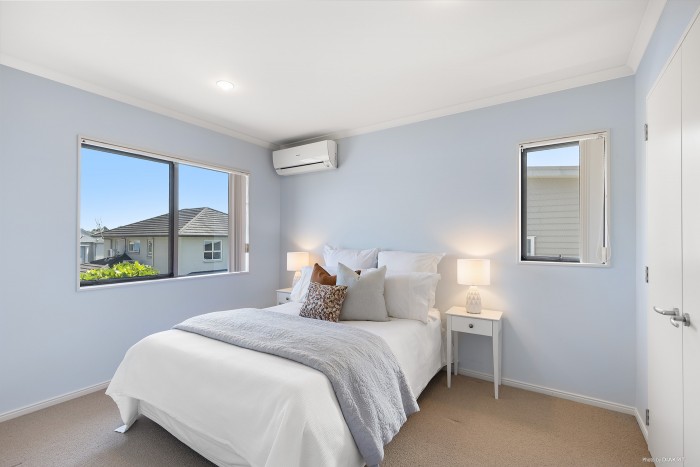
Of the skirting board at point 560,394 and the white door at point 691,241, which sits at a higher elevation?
the white door at point 691,241

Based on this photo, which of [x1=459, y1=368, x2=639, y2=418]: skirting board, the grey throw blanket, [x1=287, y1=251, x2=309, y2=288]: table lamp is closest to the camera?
the grey throw blanket

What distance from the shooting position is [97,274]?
279cm

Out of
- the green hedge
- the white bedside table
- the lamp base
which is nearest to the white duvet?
the white bedside table

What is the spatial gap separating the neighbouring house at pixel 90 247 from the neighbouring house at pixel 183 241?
0.05 m

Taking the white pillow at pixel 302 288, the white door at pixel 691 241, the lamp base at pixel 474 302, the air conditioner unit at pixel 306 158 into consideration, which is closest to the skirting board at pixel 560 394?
the lamp base at pixel 474 302

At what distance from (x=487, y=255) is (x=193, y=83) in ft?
9.78

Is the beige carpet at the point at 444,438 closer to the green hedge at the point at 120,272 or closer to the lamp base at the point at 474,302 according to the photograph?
the lamp base at the point at 474,302

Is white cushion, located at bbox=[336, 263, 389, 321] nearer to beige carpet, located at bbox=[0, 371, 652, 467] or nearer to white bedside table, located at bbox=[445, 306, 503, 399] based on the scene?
white bedside table, located at bbox=[445, 306, 503, 399]

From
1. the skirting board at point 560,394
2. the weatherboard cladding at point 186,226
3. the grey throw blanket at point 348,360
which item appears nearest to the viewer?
the grey throw blanket at point 348,360

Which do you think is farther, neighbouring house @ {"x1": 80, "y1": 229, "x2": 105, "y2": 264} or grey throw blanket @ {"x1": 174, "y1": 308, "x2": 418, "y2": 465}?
neighbouring house @ {"x1": 80, "y1": 229, "x2": 105, "y2": 264}

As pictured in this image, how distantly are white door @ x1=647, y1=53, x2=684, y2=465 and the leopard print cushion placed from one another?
1.90 metres

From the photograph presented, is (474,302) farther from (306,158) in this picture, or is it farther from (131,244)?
(131,244)

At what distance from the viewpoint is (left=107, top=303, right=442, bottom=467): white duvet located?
1328 mm

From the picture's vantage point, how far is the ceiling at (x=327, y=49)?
5.85ft
